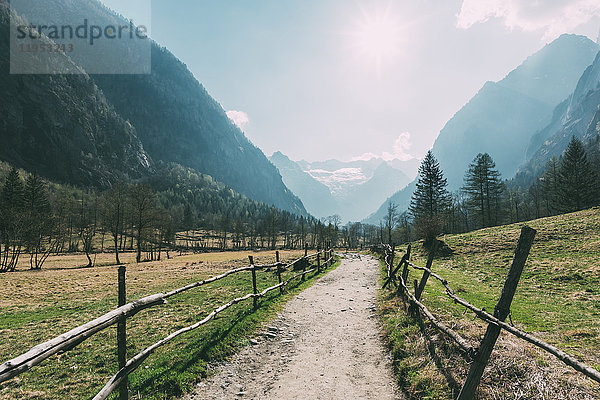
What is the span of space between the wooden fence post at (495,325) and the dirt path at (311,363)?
1.69 m

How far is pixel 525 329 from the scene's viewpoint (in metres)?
8.96

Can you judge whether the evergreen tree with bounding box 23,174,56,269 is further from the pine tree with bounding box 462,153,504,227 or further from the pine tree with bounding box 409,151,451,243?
the pine tree with bounding box 462,153,504,227

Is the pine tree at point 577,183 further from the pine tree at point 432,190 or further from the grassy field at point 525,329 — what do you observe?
the grassy field at point 525,329

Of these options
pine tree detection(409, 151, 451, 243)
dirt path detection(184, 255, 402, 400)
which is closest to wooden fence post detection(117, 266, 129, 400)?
dirt path detection(184, 255, 402, 400)

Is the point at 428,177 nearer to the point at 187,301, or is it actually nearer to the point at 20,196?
the point at 187,301

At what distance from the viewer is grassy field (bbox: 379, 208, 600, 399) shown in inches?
194

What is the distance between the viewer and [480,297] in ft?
44.8

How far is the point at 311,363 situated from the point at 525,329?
7.44 metres

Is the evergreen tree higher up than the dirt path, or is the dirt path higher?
the evergreen tree

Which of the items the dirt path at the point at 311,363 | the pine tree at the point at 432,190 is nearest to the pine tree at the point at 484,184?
the pine tree at the point at 432,190

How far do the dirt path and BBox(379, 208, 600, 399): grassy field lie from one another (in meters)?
0.73

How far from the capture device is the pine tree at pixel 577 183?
54.9 meters

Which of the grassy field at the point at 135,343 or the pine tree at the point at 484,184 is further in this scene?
the pine tree at the point at 484,184

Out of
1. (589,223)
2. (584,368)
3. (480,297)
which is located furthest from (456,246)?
(584,368)
